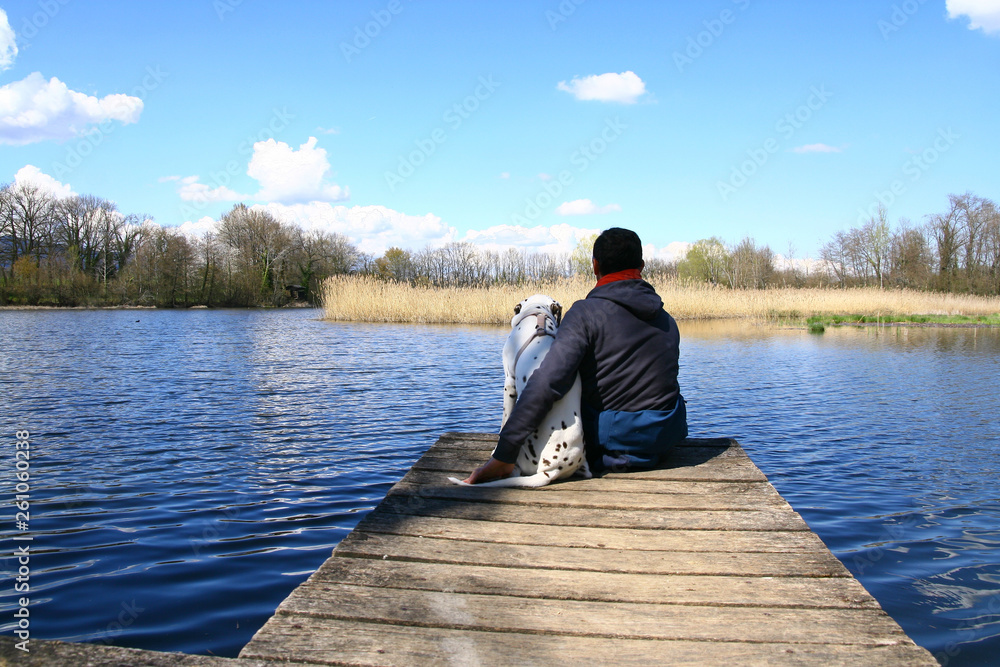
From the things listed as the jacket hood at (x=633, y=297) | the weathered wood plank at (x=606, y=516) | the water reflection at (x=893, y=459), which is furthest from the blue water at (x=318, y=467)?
the jacket hood at (x=633, y=297)

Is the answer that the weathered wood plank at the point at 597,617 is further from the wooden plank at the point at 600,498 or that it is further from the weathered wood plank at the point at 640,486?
Result: the weathered wood plank at the point at 640,486

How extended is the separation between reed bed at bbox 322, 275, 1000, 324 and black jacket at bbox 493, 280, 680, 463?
18.9 m

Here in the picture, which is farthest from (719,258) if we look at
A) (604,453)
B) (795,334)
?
(604,453)

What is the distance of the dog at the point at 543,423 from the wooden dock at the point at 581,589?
0.10 m

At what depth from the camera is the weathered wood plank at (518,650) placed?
1722mm

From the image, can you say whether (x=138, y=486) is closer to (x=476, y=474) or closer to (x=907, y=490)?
(x=476, y=474)

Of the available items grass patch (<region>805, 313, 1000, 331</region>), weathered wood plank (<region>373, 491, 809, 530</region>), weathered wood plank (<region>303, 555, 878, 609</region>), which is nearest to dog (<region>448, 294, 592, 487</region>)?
weathered wood plank (<region>373, 491, 809, 530</region>)

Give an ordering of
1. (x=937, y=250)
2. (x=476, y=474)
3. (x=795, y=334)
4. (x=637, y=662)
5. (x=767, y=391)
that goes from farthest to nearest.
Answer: (x=937, y=250)
(x=795, y=334)
(x=767, y=391)
(x=476, y=474)
(x=637, y=662)

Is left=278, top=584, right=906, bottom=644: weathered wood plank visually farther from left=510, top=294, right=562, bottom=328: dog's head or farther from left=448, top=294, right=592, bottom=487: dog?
left=510, top=294, right=562, bottom=328: dog's head

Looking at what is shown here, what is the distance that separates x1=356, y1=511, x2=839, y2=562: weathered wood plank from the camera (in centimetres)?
254

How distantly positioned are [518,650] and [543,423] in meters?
1.48

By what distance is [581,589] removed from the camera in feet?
7.07

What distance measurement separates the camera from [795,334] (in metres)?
20.4

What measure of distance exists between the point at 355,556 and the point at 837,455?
18.3ft
